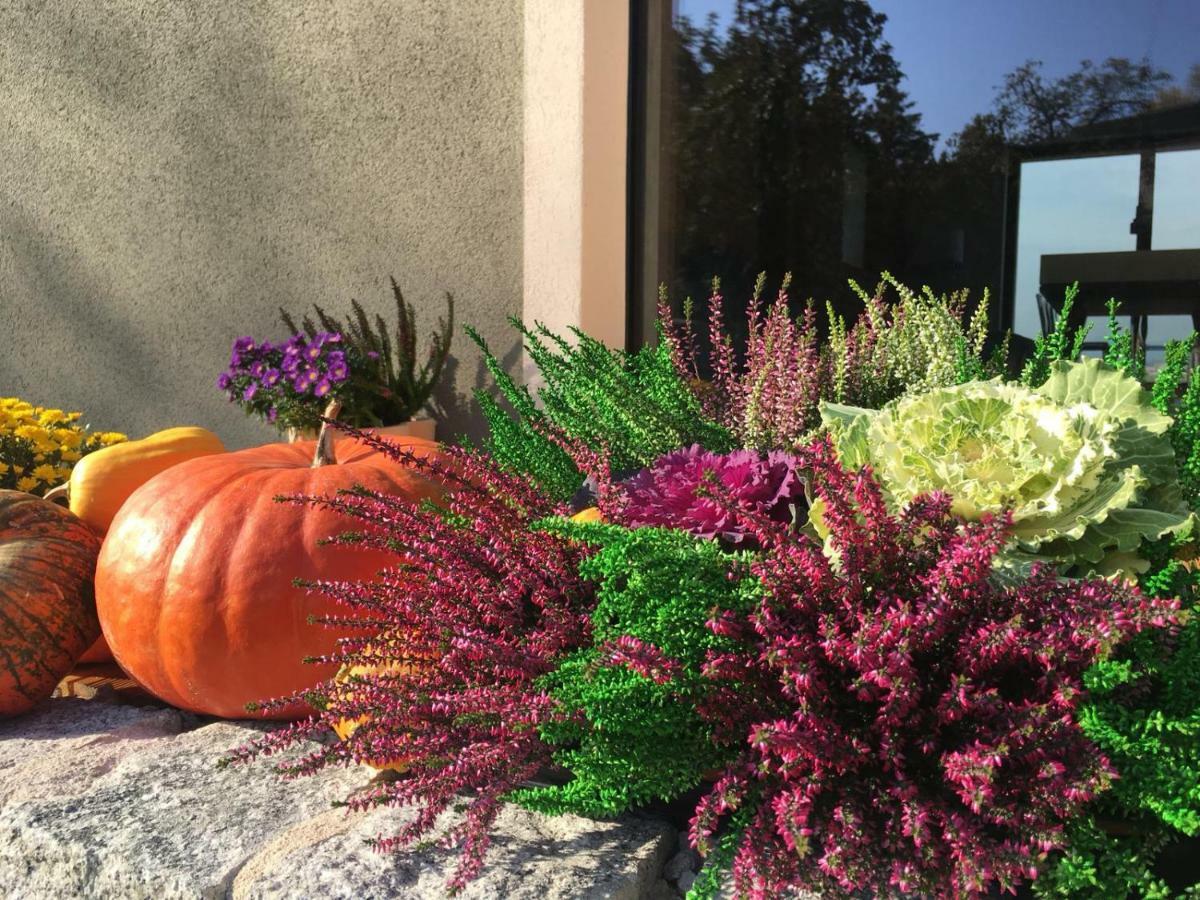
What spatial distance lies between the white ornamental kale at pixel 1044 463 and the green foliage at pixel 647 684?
0.27 m

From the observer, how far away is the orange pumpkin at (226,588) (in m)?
1.75

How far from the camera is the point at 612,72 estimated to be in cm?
281

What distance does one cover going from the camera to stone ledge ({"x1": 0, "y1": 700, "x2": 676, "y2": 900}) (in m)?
1.10

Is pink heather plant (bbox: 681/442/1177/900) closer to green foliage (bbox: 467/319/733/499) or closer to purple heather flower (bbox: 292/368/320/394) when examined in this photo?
green foliage (bbox: 467/319/733/499)

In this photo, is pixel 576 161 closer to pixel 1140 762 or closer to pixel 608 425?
pixel 608 425

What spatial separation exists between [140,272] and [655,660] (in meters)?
3.68

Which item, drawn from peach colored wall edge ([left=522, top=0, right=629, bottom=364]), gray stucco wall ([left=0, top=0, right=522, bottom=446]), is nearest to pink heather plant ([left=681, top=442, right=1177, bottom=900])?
peach colored wall edge ([left=522, top=0, right=629, bottom=364])

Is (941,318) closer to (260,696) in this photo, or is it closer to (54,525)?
(260,696)

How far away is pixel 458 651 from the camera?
1.21 m

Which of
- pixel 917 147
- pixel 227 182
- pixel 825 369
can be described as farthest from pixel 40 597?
pixel 917 147

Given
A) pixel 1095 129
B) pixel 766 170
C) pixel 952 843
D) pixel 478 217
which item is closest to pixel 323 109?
pixel 478 217

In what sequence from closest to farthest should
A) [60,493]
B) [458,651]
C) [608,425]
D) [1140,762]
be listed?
[1140,762] < [458,651] < [608,425] < [60,493]

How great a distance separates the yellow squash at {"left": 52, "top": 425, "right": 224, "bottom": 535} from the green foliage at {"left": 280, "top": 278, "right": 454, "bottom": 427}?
0.71 metres

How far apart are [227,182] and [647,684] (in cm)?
326
